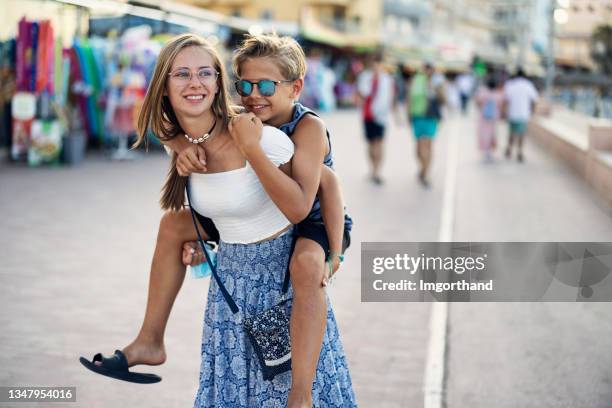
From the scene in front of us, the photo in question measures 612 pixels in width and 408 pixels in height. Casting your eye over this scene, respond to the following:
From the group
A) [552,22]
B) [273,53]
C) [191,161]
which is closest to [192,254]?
[191,161]

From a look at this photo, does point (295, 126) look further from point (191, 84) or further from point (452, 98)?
point (452, 98)

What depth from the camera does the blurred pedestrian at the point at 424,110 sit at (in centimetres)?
1245

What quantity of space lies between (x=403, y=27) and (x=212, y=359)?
243 feet

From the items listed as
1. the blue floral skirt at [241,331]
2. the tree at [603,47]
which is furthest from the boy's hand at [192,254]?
the tree at [603,47]

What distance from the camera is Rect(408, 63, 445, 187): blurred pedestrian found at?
12.5 m

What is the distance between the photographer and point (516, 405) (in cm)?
408

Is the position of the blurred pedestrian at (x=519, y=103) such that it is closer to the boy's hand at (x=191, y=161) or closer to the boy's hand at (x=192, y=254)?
the boy's hand at (x=192, y=254)

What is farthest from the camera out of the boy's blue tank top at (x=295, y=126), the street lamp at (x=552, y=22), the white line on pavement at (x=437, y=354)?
the street lamp at (x=552, y=22)

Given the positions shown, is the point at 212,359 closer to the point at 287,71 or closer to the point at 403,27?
the point at 287,71

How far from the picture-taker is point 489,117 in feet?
56.2

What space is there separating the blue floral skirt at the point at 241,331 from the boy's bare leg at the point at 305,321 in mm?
141

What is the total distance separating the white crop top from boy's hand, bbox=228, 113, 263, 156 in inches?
1.9

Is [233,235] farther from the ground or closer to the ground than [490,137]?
farther from the ground

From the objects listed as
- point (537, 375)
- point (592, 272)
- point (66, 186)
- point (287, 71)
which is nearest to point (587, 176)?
point (592, 272)
